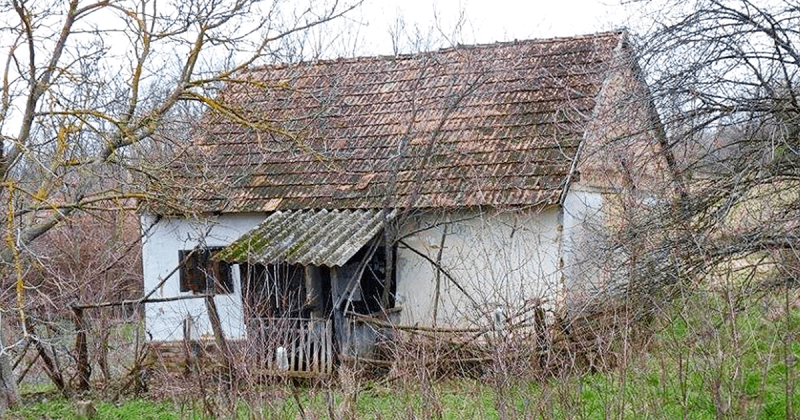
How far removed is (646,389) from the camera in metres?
6.41

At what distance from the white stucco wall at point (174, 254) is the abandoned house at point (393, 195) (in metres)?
0.03

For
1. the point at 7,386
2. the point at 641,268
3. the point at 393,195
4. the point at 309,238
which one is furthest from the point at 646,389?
the point at 7,386

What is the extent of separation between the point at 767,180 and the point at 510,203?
16.7 feet

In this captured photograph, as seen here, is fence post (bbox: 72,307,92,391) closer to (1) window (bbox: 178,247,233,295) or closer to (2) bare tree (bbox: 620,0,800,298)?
(1) window (bbox: 178,247,233,295)

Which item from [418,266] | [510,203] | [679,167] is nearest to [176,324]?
[418,266]

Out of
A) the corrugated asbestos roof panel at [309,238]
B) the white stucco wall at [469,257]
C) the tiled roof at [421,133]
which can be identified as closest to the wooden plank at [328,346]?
the corrugated asbestos roof panel at [309,238]

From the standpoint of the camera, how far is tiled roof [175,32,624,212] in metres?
12.9

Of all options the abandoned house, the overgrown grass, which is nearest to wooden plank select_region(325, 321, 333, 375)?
the abandoned house

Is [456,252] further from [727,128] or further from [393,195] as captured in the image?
[727,128]

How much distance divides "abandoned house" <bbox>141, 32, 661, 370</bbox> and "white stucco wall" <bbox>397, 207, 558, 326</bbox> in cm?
3

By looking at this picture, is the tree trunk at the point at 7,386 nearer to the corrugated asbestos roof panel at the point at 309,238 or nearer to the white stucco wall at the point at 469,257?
the corrugated asbestos roof panel at the point at 309,238

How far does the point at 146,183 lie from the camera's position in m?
10.3

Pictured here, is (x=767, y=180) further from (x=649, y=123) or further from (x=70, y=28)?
(x=70, y=28)

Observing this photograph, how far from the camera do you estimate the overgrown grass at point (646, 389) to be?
5.72 metres
